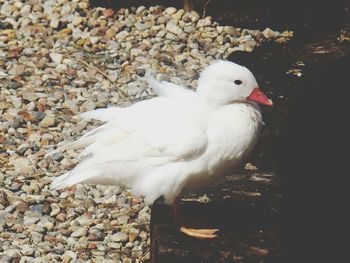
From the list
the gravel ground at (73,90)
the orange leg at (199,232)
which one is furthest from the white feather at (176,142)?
the gravel ground at (73,90)

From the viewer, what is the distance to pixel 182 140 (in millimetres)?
3053

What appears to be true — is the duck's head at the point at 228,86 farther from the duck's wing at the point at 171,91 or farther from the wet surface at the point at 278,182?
the wet surface at the point at 278,182

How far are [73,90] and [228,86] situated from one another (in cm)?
208

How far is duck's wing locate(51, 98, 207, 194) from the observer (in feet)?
10.1

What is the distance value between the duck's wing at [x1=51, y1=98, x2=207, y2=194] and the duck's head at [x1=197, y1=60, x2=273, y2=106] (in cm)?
13

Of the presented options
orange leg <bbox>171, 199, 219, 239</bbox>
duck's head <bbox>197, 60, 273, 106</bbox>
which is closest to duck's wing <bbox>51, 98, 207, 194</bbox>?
duck's head <bbox>197, 60, 273, 106</bbox>

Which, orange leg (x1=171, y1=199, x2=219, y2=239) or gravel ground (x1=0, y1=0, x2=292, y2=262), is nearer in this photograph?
orange leg (x1=171, y1=199, x2=219, y2=239)

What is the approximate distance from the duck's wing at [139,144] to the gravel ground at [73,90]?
0.55m

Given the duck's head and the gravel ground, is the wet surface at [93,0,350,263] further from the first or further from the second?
the gravel ground

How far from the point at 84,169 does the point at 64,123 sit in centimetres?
146

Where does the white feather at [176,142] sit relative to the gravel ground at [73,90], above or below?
above

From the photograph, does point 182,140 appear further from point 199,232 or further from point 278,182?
point 278,182

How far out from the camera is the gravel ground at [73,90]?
3812 mm

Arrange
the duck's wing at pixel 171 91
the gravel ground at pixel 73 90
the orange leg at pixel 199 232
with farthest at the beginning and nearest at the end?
the gravel ground at pixel 73 90 < the duck's wing at pixel 171 91 < the orange leg at pixel 199 232
